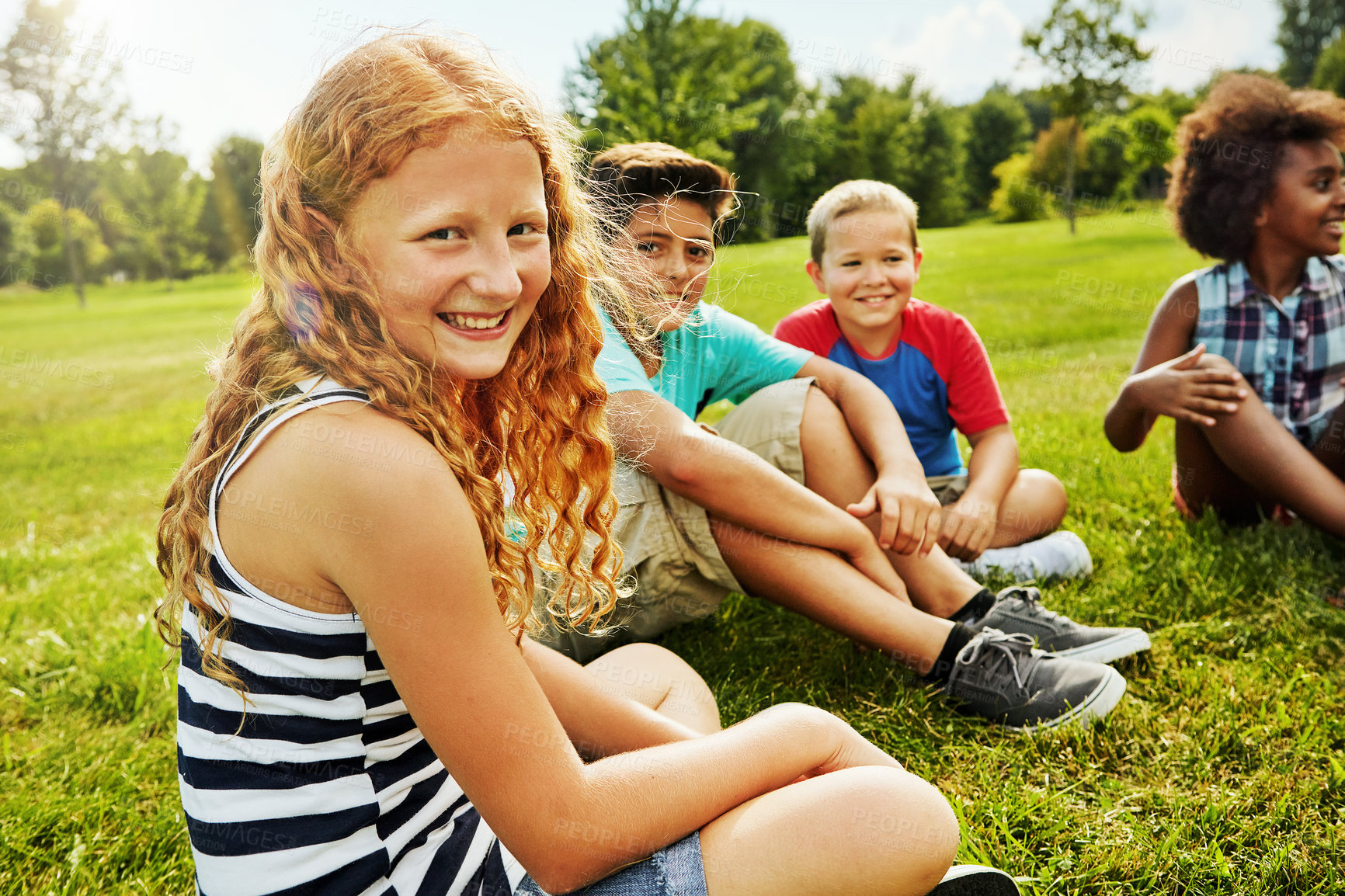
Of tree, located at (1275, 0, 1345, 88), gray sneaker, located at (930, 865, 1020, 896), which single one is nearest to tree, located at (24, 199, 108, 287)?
gray sneaker, located at (930, 865, 1020, 896)

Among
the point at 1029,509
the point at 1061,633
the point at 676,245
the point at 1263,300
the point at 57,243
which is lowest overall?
the point at 1061,633

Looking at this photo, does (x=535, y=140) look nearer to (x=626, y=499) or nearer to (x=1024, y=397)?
(x=626, y=499)

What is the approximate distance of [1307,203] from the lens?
120 inches

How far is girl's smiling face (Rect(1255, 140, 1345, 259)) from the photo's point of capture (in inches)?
119

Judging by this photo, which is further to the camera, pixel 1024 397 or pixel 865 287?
pixel 1024 397

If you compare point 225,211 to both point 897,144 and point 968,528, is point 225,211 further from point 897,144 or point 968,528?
point 968,528

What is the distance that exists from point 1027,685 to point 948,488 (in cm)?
108

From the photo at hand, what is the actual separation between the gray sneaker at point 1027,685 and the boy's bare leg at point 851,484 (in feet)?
0.77

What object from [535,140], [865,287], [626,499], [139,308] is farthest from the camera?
[139,308]

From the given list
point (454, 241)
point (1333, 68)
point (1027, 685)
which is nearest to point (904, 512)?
point (1027, 685)

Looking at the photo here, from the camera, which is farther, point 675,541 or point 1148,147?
point 1148,147

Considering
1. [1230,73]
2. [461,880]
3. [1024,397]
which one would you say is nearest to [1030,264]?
[1024,397]

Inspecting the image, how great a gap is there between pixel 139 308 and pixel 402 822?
30.4m

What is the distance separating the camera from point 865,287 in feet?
9.86
